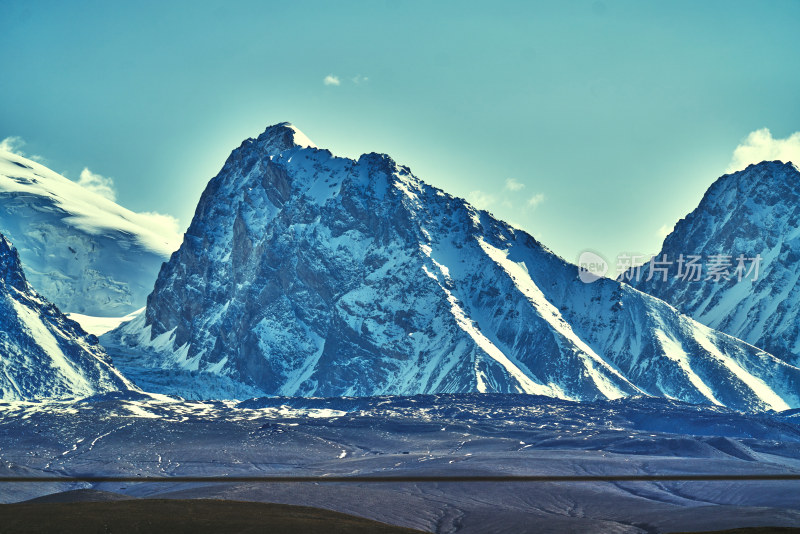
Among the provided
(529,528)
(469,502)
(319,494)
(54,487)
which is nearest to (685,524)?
(529,528)

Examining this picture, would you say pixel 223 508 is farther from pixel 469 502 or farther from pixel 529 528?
pixel 469 502

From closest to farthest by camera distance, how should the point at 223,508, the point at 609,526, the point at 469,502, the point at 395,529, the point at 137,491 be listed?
the point at 395,529 → the point at 223,508 → the point at 609,526 → the point at 469,502 → the point at 137,491

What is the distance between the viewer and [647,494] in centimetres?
19262

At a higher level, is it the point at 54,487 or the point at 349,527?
the point at 349,527

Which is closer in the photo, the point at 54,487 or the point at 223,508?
the point at 223,508

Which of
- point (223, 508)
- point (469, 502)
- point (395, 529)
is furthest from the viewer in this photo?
point (469, 502)

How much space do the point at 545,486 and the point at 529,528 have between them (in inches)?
2136

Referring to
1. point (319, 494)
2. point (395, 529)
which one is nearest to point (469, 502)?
point (319, 494)

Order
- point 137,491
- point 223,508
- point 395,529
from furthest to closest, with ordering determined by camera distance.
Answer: point 137,491 → point 223,508 → point 395,529

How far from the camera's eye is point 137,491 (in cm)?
19100

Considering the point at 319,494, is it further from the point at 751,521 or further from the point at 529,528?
the point at 751,521

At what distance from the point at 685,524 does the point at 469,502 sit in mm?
40887

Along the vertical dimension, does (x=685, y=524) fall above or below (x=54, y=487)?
above

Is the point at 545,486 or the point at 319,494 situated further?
the point at 545,486
